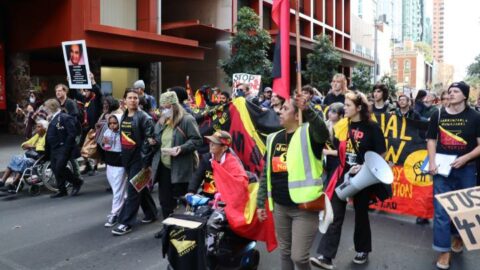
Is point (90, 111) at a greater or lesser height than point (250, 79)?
lesser

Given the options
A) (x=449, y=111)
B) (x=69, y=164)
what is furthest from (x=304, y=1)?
(x=449, y=111)

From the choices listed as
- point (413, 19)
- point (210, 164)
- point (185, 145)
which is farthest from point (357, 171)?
point (413, 19)

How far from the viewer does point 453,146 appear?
Result: 473cm

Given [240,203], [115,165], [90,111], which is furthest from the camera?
[90,111]

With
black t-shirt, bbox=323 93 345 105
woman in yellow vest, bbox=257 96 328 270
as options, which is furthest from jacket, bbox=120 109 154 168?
black t-shirt, bbox=323 93 345 105

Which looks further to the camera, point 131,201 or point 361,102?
point 131,201

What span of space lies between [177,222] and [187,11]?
24.5 metres

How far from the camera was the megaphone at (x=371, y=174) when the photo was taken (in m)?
4.47

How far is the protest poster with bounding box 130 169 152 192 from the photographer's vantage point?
6.02 meters

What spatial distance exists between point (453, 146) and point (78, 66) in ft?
25.0

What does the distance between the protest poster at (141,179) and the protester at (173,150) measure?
0.26 m

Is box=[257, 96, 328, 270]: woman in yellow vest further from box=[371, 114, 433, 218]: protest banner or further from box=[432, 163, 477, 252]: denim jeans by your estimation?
→ box=[371, 114, 433, 218]: protest banner

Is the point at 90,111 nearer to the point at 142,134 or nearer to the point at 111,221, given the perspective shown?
the point at 111,221

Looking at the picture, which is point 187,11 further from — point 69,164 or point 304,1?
point 69,164
